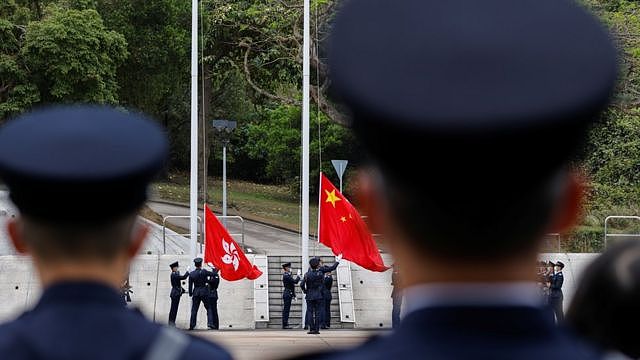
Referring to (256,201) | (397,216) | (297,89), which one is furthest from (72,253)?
(256,201)

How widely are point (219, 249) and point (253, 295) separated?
13.1ft

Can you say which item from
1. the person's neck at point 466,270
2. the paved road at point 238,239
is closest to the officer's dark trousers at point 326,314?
the paved road at point 238,239

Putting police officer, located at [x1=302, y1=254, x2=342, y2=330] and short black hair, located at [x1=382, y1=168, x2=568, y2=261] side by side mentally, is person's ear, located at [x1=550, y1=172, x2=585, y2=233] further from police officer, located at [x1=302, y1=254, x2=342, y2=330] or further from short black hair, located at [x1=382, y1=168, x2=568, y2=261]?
police officer, located at [x1=302, y1=254, x2=342, y2=330]

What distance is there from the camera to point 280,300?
87.7ft

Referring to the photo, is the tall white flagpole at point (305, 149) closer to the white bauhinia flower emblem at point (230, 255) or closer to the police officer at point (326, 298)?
the police officer at point (326, 298)

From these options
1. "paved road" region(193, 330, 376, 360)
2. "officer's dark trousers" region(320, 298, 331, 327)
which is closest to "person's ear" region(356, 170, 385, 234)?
"paved road" region(193, 330, 376, 360)

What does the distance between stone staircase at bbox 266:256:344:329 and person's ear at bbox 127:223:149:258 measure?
75.3 ft

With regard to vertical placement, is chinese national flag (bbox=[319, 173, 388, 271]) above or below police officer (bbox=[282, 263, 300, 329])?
above

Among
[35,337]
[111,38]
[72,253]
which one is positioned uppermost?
[111,38]

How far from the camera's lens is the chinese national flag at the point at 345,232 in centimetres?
2081

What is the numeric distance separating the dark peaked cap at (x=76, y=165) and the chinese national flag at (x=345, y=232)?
18217 millimetres

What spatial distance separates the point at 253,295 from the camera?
26391mm

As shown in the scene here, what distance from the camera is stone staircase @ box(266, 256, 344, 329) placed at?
85.1 ft

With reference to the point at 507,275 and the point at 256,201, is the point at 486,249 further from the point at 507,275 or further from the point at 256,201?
the point at 256,201
